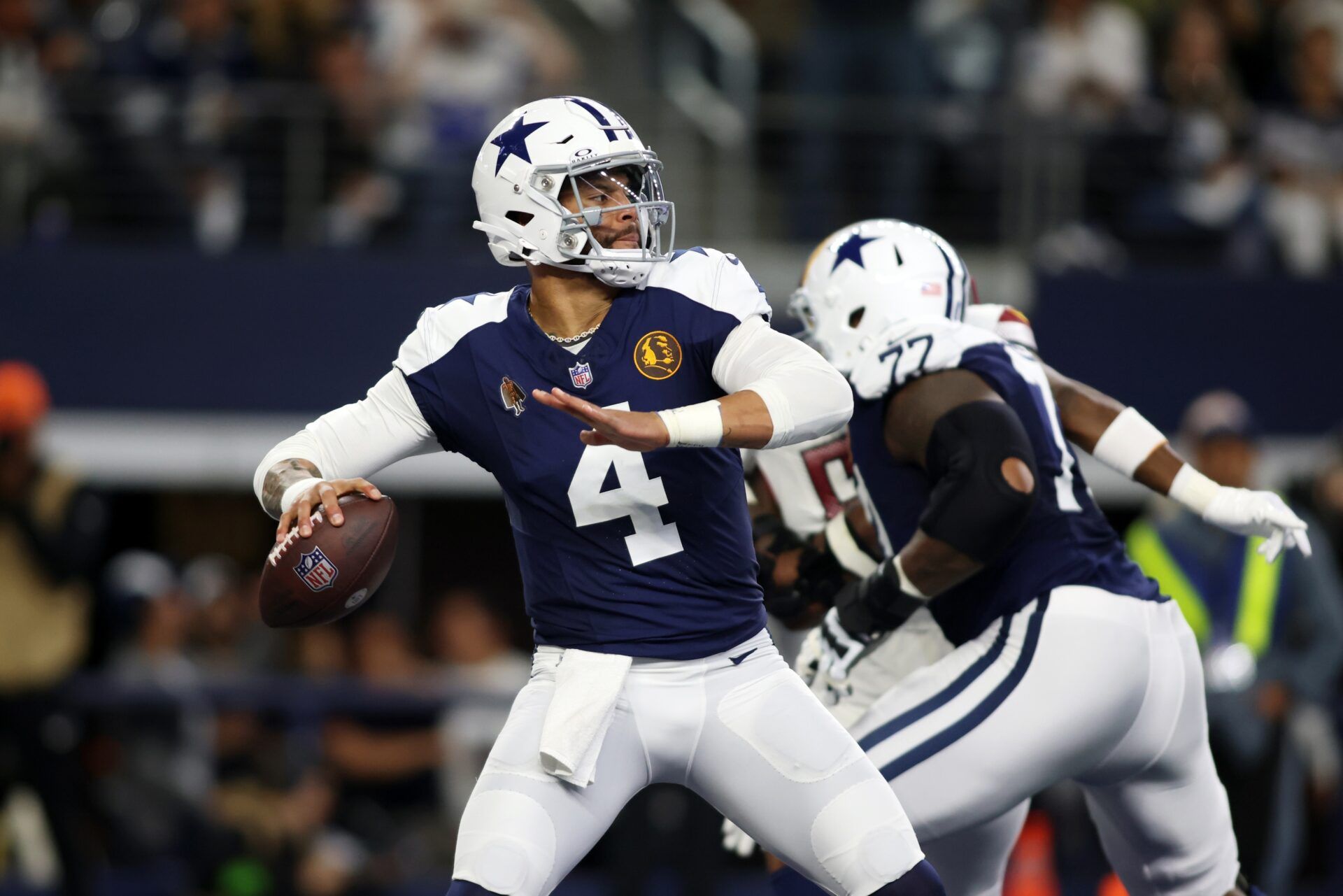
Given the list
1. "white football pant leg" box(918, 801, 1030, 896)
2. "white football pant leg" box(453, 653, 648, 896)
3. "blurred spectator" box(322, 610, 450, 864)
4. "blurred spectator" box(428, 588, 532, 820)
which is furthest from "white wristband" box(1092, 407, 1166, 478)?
"blurred spectator" box(322, 610, 450, 864)

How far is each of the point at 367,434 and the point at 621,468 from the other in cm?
54

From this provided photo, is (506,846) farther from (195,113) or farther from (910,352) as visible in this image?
(195,113)

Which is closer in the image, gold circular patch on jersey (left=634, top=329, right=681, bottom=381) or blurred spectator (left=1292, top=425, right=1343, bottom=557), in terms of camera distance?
gold circular patch on jersey (left=634, top=329, right=681, bottom=381)

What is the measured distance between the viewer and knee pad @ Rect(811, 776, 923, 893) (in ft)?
10.9

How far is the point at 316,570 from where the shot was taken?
3.39 m

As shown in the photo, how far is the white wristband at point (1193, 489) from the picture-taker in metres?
4.18

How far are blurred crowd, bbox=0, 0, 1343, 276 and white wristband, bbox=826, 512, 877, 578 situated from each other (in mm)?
4342

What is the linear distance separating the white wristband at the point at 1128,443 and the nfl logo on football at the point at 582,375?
1.44 m

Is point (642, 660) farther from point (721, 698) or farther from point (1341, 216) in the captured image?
point (1341, 216)

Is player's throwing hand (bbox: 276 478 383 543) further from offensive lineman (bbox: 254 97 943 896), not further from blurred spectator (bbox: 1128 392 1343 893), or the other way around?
blurred spectator (bbox: 1128 392 1343 893)

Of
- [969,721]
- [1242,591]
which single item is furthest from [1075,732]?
[1242,591]

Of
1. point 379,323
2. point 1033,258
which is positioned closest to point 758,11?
point 1033,258

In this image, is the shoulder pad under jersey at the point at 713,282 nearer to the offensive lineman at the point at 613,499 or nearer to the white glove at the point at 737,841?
the offensive lineman at the point at 613,499

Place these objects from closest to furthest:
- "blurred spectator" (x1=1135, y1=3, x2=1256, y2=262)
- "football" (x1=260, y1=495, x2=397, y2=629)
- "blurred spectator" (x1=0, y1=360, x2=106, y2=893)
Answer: "football" (x1=260, y1=495, x2=397, y2=629), "blurred spectator" (x1=0, y1=360, x2=106, y2=893), "blurred spectator" (x1=1135, y1=3, x2=1256, y2=262)
